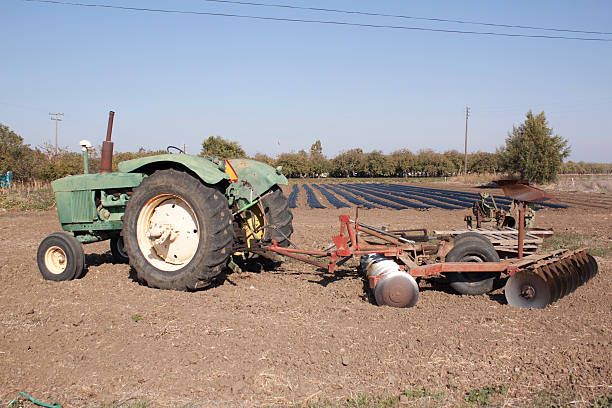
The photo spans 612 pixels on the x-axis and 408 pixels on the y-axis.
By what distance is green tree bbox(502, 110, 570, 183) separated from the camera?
34969 millimetres

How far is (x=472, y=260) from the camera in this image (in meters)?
5.12

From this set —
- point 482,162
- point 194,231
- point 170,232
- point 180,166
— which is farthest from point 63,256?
point 482,162

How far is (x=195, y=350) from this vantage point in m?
3.57

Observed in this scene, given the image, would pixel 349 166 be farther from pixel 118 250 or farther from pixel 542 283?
pixel 542 283

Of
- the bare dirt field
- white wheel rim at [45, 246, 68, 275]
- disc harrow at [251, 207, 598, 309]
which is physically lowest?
the bare dirt field

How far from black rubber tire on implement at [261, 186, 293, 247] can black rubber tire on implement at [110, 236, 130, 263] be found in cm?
239

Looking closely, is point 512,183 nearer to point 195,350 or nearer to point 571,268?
point 571,268

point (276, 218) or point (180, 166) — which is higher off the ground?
point (180, 166)

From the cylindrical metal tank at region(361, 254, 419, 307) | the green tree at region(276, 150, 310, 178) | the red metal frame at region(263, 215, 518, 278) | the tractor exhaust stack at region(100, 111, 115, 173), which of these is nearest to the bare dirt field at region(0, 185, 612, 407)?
the cylindrical metal tank at region(361, 254, 419, 307)

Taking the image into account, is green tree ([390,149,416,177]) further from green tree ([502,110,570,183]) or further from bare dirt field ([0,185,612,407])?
bare dirt field ([0,185,612,407])

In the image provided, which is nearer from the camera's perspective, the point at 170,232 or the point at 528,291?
the point at 528,291

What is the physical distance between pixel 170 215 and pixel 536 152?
3601 centimetres

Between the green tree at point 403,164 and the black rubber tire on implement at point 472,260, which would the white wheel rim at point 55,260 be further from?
the green tree at point 403,164

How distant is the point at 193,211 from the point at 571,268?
4421 mm
